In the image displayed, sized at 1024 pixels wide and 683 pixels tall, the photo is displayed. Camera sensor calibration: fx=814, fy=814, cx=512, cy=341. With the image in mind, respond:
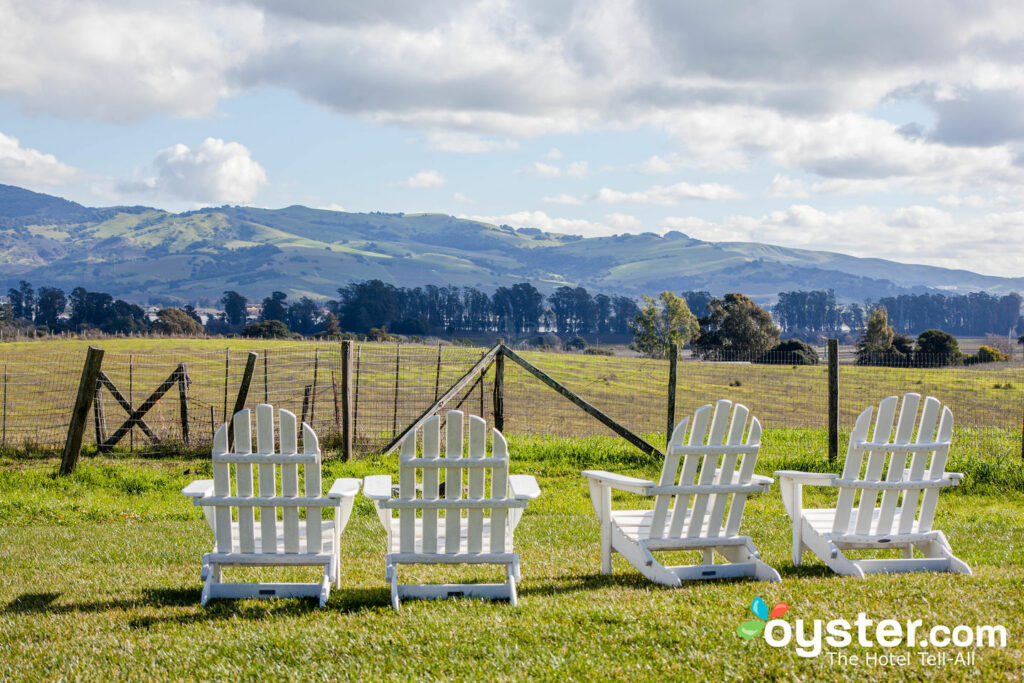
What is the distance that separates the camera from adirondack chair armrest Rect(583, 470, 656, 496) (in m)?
5.43

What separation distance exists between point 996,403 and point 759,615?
22.8 metres

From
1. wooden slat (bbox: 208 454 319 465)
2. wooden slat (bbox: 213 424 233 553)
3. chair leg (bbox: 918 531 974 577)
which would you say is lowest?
chair leg (bbox: 918 531 974 577)

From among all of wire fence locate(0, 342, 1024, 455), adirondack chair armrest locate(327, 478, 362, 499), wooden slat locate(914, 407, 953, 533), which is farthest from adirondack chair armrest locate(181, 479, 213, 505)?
wire fence locate(0, 342, 1024, 455)

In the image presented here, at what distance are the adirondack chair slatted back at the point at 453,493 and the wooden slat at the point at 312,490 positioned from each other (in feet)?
1.67

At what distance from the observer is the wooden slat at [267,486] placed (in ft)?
17.2

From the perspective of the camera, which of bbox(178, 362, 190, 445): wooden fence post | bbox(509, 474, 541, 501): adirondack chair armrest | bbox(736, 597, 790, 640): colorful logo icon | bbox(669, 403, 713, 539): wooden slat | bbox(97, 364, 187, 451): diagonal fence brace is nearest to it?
bbox(736, 597, 790, 640): colorful logo icon

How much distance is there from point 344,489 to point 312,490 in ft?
0.91

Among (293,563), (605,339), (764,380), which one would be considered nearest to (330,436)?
(293,563)

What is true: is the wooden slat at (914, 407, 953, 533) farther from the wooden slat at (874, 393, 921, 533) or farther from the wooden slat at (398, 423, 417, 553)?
the wooden slat at (398, 423, 417, 553)

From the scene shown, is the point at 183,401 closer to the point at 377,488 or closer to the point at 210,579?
the point at 210,579

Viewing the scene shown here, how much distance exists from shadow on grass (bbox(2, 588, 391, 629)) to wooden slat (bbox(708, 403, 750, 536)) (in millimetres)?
2265

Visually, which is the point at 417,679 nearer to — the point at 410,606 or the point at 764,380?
the point at 410,606

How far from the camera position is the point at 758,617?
Result: 4.51 meters

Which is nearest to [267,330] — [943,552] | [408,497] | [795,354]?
[795,354]
